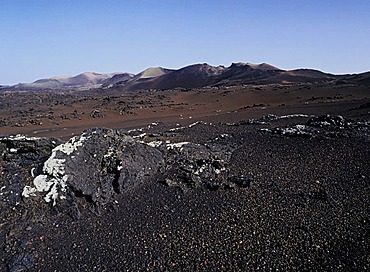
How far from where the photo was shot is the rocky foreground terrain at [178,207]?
22.0ft

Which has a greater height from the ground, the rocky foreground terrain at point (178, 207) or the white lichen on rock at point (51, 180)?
the white lichen on rock at point (51, 180)

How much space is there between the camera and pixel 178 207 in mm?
8406

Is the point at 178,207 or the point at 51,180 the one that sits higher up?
the point at 51,180

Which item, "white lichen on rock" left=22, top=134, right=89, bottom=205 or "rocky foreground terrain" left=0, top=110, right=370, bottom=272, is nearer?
"rocky foreground terrain" left=0, top=110, right=370, bottom=272

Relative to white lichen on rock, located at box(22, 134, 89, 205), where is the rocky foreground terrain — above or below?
below

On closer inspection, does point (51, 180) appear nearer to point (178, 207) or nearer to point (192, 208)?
point (178, 207)

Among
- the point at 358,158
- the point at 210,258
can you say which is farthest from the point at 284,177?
the point at 210,258

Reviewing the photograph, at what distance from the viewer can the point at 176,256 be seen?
22.1 feet

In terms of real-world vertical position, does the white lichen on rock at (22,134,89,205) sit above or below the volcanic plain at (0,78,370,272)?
above

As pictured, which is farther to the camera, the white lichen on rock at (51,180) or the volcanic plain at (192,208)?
the white lichen on rock at (51,180)

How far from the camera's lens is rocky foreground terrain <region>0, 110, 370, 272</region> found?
6712 mm

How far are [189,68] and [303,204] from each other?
8587 centimetres

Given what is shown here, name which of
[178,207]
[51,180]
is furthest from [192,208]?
[51,180]

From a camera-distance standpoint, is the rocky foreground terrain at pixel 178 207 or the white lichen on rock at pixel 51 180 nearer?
the rocky foreground terrain at pixel 178 207
